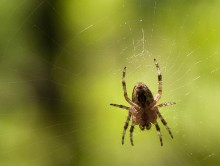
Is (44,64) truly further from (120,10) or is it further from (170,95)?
(170,95)

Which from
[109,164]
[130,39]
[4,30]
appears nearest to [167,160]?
[109,164]

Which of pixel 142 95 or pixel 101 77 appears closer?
pixel 142 95

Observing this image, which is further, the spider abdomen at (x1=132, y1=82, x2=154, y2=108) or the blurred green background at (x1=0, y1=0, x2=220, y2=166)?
the blurred green background at (x1=0, y1=0, x2=220, y2=166)

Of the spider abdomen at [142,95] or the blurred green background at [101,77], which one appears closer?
the spider abdomen at [142,95]

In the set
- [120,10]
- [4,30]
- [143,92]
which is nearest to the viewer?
[143,92]

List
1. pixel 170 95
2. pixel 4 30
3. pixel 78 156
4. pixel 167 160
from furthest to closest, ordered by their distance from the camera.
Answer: pixel 4 30 → pixel 78 156 → pixel 167 160 → pixel 170 95

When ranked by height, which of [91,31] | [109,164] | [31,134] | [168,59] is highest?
[91,31]

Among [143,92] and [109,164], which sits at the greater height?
[143,92]

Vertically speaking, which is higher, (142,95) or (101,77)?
(101,77)
